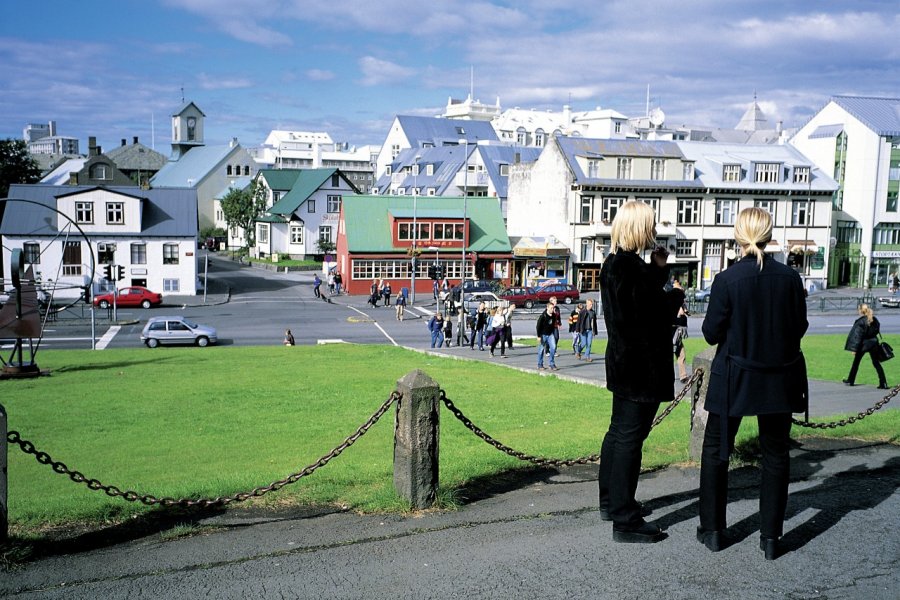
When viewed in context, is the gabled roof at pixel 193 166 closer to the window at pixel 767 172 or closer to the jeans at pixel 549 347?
the window at pixel 767 172

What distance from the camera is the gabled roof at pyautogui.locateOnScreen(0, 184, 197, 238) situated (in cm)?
5266

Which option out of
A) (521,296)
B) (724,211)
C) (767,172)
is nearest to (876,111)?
(767,172)

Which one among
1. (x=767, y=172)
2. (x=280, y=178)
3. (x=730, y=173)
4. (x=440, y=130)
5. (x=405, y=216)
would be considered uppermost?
(x=440, y=130)

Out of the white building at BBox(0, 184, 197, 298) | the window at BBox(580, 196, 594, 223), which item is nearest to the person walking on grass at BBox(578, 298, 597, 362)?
the window at BBox(580, 196, 594, 223)

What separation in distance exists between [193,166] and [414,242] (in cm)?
5874

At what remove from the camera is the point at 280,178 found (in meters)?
85.8

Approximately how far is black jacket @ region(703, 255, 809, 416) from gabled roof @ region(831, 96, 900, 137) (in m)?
68.8

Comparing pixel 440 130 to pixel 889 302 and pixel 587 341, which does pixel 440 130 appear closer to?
pixel 889 302

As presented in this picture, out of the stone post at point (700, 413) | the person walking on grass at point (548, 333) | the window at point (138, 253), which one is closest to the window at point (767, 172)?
the person walking on grass at point (548, 333)

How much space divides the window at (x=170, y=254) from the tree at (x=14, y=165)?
27109 millimetres

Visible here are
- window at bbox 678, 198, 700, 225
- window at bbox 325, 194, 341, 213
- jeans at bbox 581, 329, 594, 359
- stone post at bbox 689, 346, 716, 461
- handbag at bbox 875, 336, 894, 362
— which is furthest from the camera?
window at bbox 325, 194, 341, 213

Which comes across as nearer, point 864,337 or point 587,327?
point 864,337

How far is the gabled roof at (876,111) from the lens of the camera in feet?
215

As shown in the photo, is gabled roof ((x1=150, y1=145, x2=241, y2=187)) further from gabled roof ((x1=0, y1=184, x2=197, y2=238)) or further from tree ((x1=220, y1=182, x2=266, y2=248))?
gabled roof ((x1=0, y1=184, x2=197, y2=238))
